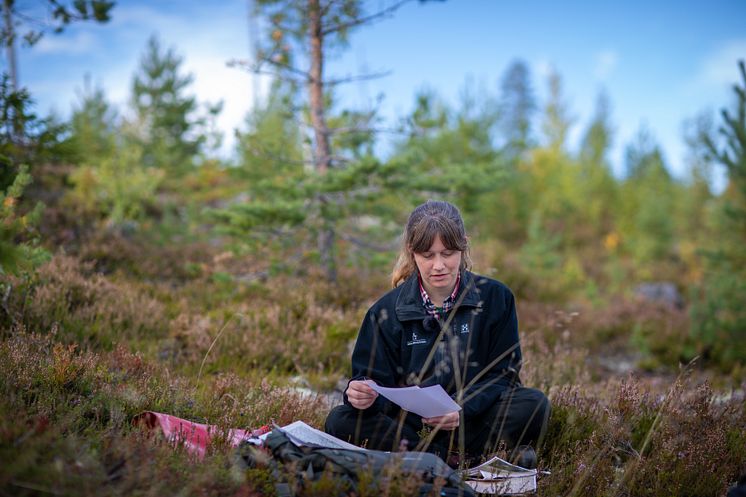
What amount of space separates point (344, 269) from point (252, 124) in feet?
29.3

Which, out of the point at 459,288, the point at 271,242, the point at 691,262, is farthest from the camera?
the point at 691,262

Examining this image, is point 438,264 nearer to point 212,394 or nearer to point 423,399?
point 423,399

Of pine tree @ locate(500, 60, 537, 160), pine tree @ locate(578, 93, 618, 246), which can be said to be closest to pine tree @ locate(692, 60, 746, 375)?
pine tree @ locate(578, 93, 618, 246)

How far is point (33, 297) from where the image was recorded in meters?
4.66

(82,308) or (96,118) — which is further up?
(96,118)

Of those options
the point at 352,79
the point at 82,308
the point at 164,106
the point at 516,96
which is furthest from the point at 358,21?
the point at 516,96

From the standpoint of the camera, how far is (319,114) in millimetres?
7434

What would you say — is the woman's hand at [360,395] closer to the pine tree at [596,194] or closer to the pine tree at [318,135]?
the pine tree at [318,135]

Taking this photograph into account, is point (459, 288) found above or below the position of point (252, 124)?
below

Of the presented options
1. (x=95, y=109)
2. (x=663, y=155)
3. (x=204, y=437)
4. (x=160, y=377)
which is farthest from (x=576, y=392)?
(x=663, y=155)

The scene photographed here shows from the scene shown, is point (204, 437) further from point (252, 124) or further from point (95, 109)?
point (95, 109)

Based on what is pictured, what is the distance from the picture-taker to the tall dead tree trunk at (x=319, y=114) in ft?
23.7

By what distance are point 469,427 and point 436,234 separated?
1.22 metres

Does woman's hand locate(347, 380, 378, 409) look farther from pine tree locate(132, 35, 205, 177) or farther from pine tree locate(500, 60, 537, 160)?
pine tree locate(500, 60, 537, 160)
